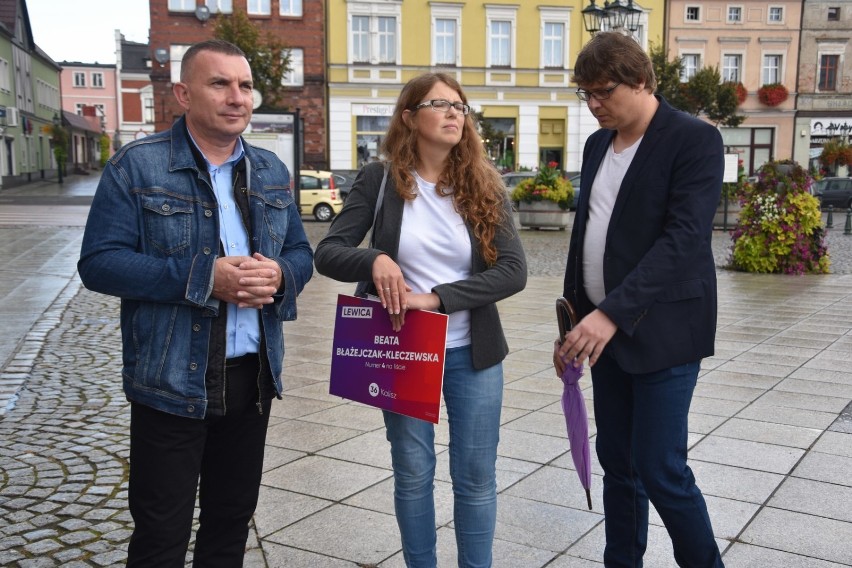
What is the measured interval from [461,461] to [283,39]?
36.3 m

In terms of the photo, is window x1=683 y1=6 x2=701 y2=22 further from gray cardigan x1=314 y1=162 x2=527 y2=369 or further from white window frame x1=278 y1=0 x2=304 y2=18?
gray cardigan x1=314 y1=162 x2=527 y2=369

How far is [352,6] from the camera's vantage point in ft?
121

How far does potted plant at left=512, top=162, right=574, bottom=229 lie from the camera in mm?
21484

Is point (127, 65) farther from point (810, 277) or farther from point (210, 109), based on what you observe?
point (210, 109)

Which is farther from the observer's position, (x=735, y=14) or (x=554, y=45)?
(x=735, y=14)

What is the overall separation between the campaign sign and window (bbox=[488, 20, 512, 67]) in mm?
36731

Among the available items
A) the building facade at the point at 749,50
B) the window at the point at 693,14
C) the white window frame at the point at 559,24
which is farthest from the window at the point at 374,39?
the window at the point at 693,14

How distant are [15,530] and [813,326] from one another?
25.5 ft

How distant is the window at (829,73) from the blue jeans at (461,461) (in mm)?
44635

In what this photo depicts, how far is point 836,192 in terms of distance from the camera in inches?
1336

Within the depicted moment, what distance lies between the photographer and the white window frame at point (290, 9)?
3678 cm

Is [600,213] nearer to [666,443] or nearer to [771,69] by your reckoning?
[666,443]

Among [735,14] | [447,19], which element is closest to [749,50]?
[735,14]

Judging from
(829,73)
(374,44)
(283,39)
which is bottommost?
(829,73)
